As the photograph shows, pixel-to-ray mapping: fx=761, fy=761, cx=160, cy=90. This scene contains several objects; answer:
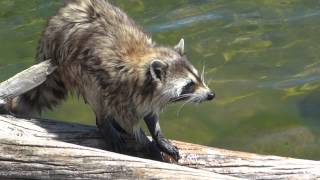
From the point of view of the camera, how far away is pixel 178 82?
567cm

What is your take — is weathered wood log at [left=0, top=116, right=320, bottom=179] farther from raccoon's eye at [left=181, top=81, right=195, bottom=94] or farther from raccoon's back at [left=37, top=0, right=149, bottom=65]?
raccoon's back at [left=37, top=0, right=149, bottom=65]

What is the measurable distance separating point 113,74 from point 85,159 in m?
1.10

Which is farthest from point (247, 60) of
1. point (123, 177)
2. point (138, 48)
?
point (123, 177)

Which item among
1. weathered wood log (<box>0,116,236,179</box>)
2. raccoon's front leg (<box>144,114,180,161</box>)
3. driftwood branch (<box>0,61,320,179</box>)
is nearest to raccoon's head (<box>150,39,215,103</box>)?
raccoon's front leg (<box>144,114,180,161</box>)

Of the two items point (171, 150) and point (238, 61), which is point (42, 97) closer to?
point (171, 150)

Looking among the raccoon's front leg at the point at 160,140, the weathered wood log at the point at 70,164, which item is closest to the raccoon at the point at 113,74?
the raccoon's front leg at the point at 160,140

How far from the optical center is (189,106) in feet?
29.3

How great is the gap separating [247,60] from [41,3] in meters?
4.34

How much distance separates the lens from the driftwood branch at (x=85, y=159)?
4828mm

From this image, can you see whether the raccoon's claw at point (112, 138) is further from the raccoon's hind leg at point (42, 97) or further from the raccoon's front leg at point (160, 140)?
the raccoon's hind leg at point (42, 97)

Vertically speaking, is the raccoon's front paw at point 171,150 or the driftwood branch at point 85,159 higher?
Result: the driftwood branch at point 85,159

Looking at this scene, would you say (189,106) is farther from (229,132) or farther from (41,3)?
(41,3)

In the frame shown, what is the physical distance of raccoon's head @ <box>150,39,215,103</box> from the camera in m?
5.62

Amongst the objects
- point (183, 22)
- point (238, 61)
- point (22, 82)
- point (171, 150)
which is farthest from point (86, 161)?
point (183, 22)
